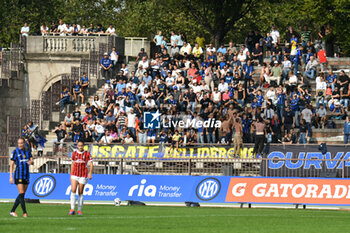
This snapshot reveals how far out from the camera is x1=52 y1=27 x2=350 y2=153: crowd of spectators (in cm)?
3428

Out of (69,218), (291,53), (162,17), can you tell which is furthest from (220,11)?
(69,218)

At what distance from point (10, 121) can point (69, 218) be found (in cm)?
2031

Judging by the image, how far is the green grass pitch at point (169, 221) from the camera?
57.9 feet

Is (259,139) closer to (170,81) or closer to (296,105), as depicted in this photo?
(296,105)

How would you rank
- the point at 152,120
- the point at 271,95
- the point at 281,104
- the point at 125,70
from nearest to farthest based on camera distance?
the point at 281,104 → the point at 152,120 → the point at 271,95 → the point at 125,70

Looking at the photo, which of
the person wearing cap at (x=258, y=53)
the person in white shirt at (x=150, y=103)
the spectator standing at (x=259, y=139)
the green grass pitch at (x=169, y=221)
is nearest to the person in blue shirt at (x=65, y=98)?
the person in white shirt at (x=150, y=103)

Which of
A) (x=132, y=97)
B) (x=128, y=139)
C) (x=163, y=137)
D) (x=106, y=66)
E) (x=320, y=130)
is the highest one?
(x=106, y=66)

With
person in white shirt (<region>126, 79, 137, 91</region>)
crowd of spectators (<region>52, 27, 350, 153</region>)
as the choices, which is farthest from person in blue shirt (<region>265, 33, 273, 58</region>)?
person in white shirt (<region>126, 79, 137, 91</region>)

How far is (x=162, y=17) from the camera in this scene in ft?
238

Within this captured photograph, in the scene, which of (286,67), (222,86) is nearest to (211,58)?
(222,86)

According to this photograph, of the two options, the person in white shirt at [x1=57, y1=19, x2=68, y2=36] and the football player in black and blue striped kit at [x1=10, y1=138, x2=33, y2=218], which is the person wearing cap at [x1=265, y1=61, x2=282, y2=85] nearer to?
the person in white shirt at [x1=57, y1=19, x2=68, y2=36]

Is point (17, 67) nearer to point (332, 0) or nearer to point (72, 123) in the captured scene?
point (72, 123)

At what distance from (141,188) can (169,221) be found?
28.8 ft

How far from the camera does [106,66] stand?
4262 cm
